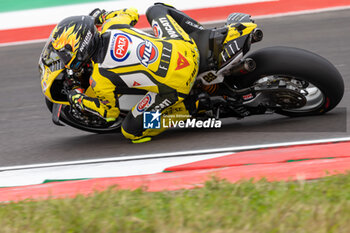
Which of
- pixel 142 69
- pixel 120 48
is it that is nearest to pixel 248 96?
pixel 142 69

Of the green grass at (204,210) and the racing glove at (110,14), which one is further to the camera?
the racing glove at (110,14)

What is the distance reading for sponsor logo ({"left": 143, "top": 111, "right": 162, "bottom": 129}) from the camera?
17.7ft

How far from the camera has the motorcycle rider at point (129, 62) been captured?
507cm

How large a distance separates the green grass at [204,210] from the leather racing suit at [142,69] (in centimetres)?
136

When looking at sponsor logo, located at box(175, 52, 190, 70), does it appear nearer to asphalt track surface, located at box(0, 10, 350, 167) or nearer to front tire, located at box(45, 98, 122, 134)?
asphalt track surface, located at box(0, 10, 350, 167)

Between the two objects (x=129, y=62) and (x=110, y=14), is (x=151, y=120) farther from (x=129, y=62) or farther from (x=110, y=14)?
(x=110, y=14)

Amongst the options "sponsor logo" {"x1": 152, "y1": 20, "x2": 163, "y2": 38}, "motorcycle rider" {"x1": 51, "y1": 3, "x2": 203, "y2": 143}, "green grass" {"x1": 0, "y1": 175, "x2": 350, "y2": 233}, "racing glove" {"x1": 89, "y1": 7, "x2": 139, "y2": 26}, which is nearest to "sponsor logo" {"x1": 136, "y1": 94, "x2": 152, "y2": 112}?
"motorcycle rider" {"x1": 51, "y1": 3, "x2": 203, "y2": 143}

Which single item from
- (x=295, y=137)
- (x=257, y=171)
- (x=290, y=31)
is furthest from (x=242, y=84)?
(x=290, y=31)

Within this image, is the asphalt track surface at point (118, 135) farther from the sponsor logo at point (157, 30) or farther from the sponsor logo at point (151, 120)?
the sponsor logo at point (157, 30)

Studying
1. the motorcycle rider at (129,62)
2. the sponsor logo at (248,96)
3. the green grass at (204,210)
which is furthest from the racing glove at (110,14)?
the green grass at (204,210)

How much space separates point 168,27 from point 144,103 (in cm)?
78

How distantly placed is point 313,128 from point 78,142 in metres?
2.43

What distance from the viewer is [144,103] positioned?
5359 millimetres

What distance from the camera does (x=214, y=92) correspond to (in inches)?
218
